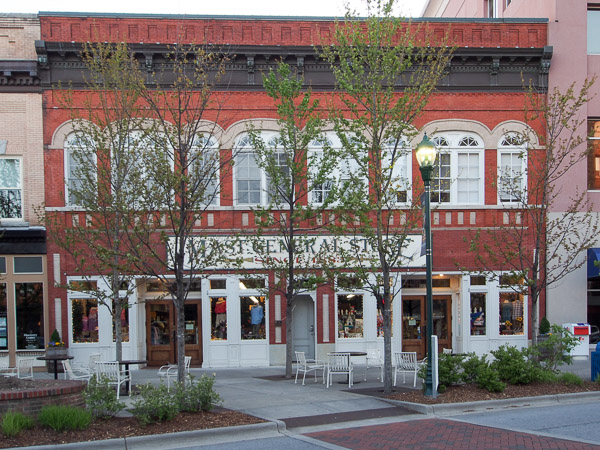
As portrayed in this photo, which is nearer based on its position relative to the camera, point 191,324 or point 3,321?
point 3,321

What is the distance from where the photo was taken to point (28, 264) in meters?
19.1

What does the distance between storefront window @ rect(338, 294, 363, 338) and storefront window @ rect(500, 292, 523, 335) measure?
4.64m

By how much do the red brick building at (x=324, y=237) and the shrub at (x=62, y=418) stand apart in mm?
9387


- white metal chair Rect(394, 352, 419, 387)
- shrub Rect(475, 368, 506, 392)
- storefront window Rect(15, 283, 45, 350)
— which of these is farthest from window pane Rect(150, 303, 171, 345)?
shrub Rect(475, 368, 506, 392)

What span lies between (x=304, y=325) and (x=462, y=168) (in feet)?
23.8

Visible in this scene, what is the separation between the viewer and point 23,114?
63.3 feet

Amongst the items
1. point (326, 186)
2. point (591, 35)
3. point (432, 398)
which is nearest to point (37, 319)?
point (326, 186)

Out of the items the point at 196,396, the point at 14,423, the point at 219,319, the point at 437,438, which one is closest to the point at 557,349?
the point at 437,438

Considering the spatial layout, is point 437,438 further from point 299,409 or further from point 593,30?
point 593,30

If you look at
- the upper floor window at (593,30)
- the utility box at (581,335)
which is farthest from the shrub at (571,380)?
the upper floor window at (593,30)

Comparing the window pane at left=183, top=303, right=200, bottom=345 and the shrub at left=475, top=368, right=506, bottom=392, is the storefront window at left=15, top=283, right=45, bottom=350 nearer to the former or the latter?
the window pane at left=183, top=303, right=200, bottom=345

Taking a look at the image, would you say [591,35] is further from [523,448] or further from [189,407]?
[189,407]

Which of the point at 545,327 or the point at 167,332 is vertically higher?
the point at 545,327

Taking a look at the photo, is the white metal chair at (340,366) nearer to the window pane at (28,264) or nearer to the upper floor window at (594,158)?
the window pane at (28,264)
